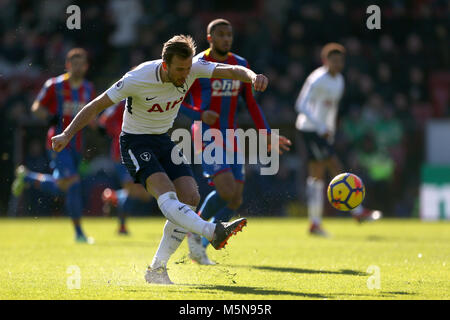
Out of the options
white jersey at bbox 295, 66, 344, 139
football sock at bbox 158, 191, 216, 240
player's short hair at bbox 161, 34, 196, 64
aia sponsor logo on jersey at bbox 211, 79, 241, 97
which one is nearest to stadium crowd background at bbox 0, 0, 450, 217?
white jersey at bbox 295, 66, 344, 139

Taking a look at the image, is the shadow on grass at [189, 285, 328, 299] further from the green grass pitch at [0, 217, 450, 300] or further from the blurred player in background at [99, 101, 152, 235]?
the blurred player in background at [99, 101, 152, 235]

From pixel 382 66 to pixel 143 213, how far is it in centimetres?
645

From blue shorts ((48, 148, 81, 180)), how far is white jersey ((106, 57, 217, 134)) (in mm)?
4548

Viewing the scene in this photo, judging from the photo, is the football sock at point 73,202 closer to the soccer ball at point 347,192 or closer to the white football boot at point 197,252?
the white football boot at point 197,252

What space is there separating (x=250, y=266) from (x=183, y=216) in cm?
200

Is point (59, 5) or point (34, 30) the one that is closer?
point (34, 30)

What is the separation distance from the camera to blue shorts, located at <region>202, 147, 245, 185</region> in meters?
8.34

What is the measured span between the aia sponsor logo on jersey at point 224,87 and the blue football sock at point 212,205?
3.43 feet

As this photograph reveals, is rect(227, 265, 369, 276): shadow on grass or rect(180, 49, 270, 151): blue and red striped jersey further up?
rect(180, 49, 270, 151): blue and red striped jersey

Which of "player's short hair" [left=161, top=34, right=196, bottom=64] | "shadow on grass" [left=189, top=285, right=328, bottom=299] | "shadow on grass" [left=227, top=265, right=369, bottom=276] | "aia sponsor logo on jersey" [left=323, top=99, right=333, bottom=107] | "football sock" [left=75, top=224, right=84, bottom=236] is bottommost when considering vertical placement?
"football sock" [left=75, top=224, right=84, bottom=236]

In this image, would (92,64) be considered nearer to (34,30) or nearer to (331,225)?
(34,30)

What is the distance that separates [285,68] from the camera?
1930cm
